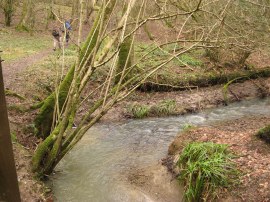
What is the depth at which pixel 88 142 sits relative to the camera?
397 inches

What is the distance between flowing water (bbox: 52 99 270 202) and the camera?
23.9 ft

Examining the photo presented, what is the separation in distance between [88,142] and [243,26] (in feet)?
26.0

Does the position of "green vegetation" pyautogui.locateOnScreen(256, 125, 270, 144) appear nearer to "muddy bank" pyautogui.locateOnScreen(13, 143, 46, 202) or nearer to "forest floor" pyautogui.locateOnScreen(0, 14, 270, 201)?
"forest floor" pyautogui.locateOnScreen(0, 14, 270, 201)

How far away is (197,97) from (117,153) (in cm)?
610

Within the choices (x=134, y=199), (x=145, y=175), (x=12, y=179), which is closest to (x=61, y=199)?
(x=134, y=199)

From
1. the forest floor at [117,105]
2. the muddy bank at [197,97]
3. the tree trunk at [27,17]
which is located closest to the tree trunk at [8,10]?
the tree trunk at [27,17]

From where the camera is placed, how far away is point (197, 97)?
1426 centimetres

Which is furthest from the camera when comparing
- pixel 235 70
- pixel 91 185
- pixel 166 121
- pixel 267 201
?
pixel 235 70

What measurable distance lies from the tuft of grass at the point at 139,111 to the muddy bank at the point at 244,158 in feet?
11.4

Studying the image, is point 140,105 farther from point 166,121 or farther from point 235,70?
point 235,70

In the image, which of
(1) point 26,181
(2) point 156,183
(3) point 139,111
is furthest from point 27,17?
(2) point 156,183

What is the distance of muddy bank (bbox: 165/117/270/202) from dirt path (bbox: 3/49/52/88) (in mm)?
7158

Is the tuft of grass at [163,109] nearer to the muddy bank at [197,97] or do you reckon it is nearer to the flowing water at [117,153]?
the muddy bank at [197,97]

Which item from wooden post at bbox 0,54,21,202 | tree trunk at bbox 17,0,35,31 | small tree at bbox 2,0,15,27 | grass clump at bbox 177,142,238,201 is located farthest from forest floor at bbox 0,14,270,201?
small tree at bbox 2,0,15,27
